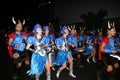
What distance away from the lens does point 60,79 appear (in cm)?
919

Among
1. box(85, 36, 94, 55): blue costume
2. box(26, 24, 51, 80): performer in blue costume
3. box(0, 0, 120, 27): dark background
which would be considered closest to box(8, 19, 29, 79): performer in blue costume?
box(26, 24, 51, 80): performer in blue costume

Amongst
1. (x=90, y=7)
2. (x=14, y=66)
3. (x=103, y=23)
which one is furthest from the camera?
(x=90, y=7)

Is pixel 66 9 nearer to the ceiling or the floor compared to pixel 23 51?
nearer to the ceiling

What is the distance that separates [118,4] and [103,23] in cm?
188

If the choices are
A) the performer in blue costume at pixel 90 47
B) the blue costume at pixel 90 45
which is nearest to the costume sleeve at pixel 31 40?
the performer in blue costume at pixel 90 47

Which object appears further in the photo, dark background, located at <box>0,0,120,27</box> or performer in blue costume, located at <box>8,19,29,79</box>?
dark background, located at <box>0,0,120,27</box>

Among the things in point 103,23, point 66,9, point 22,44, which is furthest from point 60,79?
point 66,9

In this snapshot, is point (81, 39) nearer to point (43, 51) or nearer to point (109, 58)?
point (43, 51)

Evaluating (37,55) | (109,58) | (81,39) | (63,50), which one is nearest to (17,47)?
(37,55)

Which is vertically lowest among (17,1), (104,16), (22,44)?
(22,44)

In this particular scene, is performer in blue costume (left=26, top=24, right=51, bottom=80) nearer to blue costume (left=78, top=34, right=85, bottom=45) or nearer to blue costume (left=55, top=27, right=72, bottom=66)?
blue costume (left=55, top=27, right=72, bottom=66)

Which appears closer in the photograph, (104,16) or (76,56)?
(76,56)

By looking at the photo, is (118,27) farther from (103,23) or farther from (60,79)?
(60,79)

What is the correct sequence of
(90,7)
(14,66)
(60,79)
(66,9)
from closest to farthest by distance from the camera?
(14,66) < (60,79) < (90,7) < (66,9)
